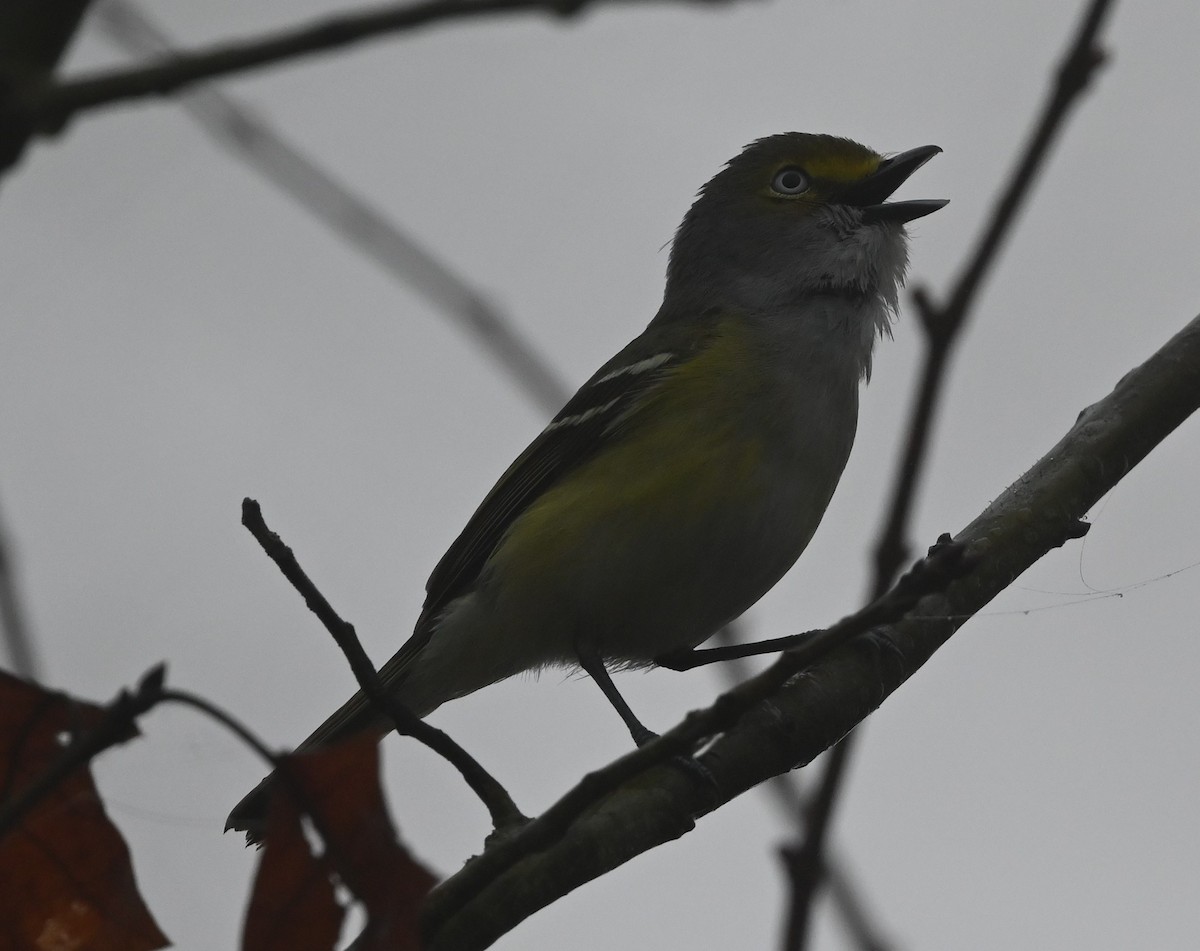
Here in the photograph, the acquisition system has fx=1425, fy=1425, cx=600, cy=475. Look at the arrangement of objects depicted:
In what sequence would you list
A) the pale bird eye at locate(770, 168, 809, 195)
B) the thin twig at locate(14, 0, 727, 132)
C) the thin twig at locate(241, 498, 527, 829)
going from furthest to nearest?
the pale bird eye at locate(770, 168, 809, 195) < the thin twig at locate(241, 498, 527, 829) < the thin twig at locate(14, 0, 727, 132)

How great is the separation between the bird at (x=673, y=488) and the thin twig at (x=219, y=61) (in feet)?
12.6

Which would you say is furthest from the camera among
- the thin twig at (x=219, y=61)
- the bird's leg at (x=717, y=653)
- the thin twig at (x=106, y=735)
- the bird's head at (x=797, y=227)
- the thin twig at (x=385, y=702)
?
the bird's head at (x=797, y=227)

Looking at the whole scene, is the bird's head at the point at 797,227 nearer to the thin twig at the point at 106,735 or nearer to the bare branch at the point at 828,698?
the bare branch at the point at 828,698

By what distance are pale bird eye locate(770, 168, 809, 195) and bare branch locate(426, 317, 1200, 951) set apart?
301 centimetres

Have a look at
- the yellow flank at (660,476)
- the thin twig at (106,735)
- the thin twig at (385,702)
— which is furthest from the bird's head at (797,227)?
the thin twig at (106,735)

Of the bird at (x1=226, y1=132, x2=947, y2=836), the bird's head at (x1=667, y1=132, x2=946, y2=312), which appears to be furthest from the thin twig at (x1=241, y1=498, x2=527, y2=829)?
the bird's head at (x1=667, y1=132, x2=946, y2=312)

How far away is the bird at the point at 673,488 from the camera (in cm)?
578

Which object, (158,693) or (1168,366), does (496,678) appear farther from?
(158,693)

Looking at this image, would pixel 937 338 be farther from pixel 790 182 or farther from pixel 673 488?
pixel 790 182

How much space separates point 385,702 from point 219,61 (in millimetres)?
2076

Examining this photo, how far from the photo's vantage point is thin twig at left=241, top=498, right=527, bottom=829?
10.0 feet

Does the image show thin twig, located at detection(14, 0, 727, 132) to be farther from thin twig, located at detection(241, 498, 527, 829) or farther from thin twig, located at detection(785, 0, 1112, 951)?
thin twig, located at detection(241, 498, 527, 829)

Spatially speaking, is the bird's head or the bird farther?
the bird's head

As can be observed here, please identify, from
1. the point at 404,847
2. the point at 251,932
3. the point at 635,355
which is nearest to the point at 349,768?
the point at 404,847
